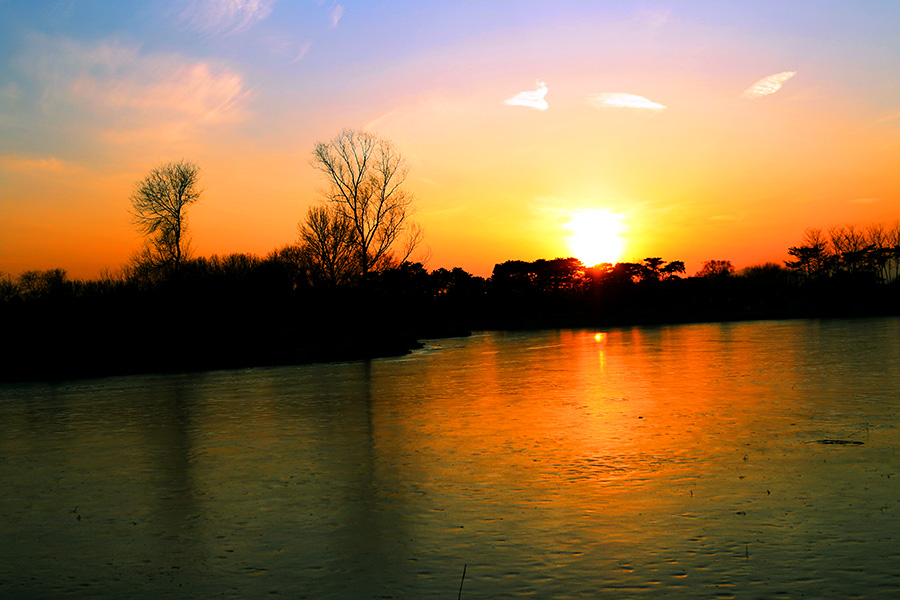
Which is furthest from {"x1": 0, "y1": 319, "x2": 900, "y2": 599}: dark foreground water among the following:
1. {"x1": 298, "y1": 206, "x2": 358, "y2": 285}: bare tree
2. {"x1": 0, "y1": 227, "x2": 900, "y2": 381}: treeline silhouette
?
{"x1": 298, "y1": 206, "x2": 358, "y2": 285}: bare tree

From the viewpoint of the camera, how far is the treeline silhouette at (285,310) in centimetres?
3166

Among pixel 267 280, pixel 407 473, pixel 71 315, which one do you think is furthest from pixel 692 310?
pixel 407 473

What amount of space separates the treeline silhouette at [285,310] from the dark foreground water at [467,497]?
1591 centimetres

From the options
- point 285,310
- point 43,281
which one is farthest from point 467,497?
point 43,281

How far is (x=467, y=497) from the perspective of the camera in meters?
7.80

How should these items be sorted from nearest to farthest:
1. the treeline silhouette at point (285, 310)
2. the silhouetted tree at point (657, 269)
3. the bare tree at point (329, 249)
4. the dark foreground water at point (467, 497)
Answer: the dark foreground water at point (467, 497) < the treeline silhouette at point (285, 310) < the bare tree at point (329, 249) < the silhouetted tree at point (657, 269)

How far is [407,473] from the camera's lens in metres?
9.11

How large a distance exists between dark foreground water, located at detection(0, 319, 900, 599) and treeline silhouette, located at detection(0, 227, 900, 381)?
626 inches

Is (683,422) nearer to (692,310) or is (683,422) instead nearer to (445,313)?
(445,313)

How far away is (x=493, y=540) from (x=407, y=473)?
3.03 meters

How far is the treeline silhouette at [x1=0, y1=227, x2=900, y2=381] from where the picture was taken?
31656mm

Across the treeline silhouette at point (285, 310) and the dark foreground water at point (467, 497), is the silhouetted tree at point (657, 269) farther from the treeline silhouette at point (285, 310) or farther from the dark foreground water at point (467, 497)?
the dark foreground water at point (467, 497)

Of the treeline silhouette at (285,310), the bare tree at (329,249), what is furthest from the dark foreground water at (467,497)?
the bare tree at (329,249)

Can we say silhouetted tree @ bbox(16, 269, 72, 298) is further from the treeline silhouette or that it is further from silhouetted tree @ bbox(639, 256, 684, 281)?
silhouetted tree @ bbox(639, 256, 684, 281)
